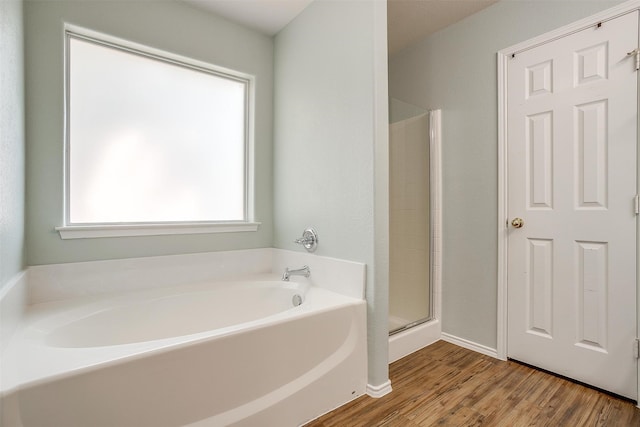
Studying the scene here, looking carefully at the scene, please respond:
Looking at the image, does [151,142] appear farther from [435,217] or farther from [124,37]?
[435,217]

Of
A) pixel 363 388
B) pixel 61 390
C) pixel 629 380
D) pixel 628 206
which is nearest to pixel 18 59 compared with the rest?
pixel 61 390

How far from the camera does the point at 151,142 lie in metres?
2.05

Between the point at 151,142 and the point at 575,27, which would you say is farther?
the point at 151,142

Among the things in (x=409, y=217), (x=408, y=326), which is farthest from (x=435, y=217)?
(x=408, y=326)

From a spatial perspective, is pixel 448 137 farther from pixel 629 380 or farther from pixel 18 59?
pixel 18 59

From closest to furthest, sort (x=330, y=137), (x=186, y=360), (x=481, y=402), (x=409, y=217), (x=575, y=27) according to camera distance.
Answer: (x=186, y=360)
(x=481, y=402)
(x=575, y=27)
(x=330, y=137)
(x=409, y=217)

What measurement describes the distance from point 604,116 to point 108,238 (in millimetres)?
2931

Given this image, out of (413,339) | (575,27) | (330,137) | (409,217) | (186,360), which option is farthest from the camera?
(409,217)

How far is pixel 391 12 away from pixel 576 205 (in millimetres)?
1805

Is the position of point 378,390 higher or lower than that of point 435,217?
lower

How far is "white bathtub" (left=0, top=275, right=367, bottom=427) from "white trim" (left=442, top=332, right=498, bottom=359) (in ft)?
3.45

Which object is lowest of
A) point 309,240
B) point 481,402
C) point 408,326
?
point 481,402

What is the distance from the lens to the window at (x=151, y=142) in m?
1.81

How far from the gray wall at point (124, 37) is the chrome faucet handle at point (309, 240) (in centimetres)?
52
